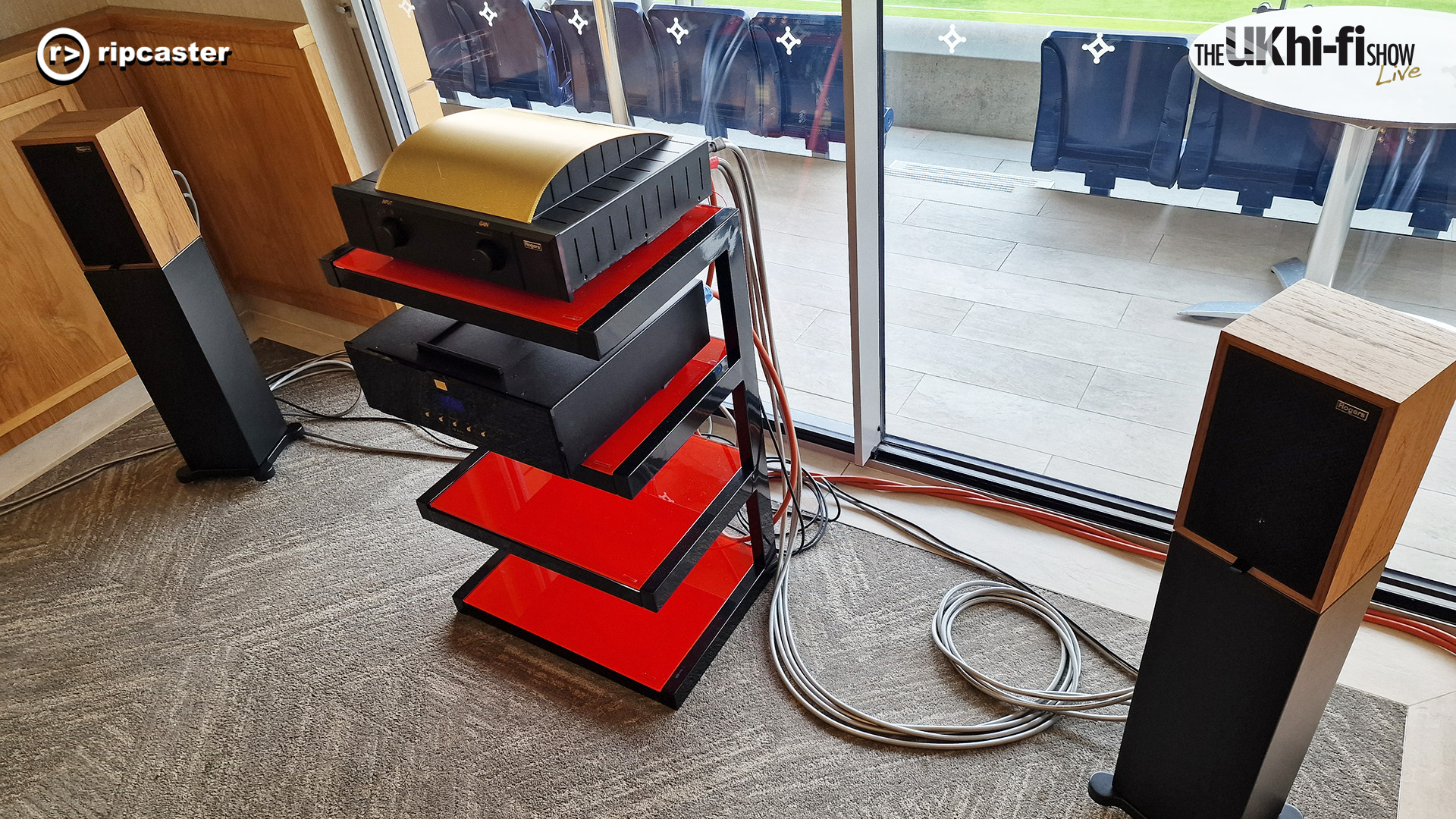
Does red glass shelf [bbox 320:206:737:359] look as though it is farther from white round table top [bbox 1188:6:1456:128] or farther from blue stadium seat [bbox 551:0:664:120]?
white round table top [bbox 1188:6:1456:128]

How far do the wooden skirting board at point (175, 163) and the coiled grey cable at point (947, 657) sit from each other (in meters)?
1.31

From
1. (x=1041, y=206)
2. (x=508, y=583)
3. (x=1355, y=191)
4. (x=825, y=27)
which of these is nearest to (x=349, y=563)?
(x=508, y=583)

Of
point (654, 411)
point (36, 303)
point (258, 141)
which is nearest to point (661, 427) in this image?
point (654, 411)

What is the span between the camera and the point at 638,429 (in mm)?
1582

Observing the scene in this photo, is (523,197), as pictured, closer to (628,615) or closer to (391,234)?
(391,234)

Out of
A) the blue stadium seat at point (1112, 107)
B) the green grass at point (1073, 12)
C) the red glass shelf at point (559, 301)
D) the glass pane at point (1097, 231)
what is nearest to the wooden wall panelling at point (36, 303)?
the red glass shelf at point (559, 301)

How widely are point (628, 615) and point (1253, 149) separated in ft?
5.00

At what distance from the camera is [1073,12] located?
1.74 metres

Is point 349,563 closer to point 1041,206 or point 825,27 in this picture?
point 825,27

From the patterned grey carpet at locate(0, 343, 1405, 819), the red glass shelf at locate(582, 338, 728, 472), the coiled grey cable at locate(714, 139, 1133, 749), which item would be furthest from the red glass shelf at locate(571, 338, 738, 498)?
the patterned grey carpet at locate(0, 343, 1405, 819)

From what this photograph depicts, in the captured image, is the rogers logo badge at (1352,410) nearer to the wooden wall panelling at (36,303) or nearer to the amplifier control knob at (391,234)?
the amplifier control knob at (391,234)

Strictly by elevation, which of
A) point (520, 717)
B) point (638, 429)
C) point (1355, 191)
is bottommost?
point (520, 717)

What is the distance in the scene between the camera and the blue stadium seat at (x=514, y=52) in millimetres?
2227

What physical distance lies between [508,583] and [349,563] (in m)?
0.42
